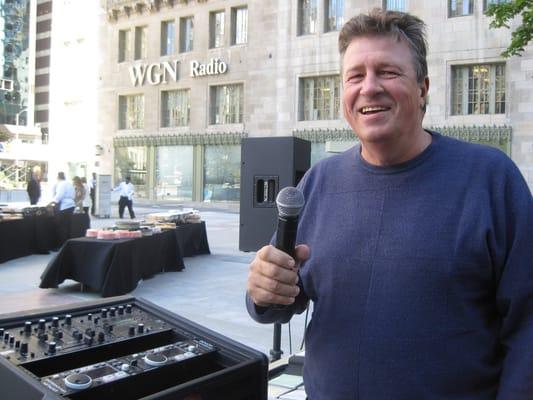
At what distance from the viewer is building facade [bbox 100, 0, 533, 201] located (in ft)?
71.6

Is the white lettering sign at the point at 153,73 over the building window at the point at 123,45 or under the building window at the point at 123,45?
under

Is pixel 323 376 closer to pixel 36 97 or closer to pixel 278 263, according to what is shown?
pixel 278 263

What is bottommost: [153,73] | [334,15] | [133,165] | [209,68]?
[133,165]

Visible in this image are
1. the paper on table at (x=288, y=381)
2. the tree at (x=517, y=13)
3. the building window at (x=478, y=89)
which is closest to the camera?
the paper on table at (x=288, y=381)

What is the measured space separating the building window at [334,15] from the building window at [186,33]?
27.2 ft

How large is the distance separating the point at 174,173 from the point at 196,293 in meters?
22.7

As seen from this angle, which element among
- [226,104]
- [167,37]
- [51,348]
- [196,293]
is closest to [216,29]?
[167,37]

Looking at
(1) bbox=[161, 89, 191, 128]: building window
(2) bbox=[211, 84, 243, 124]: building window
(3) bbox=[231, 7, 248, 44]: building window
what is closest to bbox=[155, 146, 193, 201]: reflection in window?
(1) bbox=[161, 89, 191, 128]: building window

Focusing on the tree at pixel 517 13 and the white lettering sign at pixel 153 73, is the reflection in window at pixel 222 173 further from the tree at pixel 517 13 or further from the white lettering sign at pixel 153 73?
the tree at pixel 517 13

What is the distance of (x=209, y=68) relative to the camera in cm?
2872

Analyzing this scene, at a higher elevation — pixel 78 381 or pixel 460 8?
pixel 460 8

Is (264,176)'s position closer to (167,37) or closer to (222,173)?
(222,173)

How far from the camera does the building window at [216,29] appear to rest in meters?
29.1

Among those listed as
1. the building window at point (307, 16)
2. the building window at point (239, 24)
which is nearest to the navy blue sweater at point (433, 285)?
the building window at point (307, 16)
